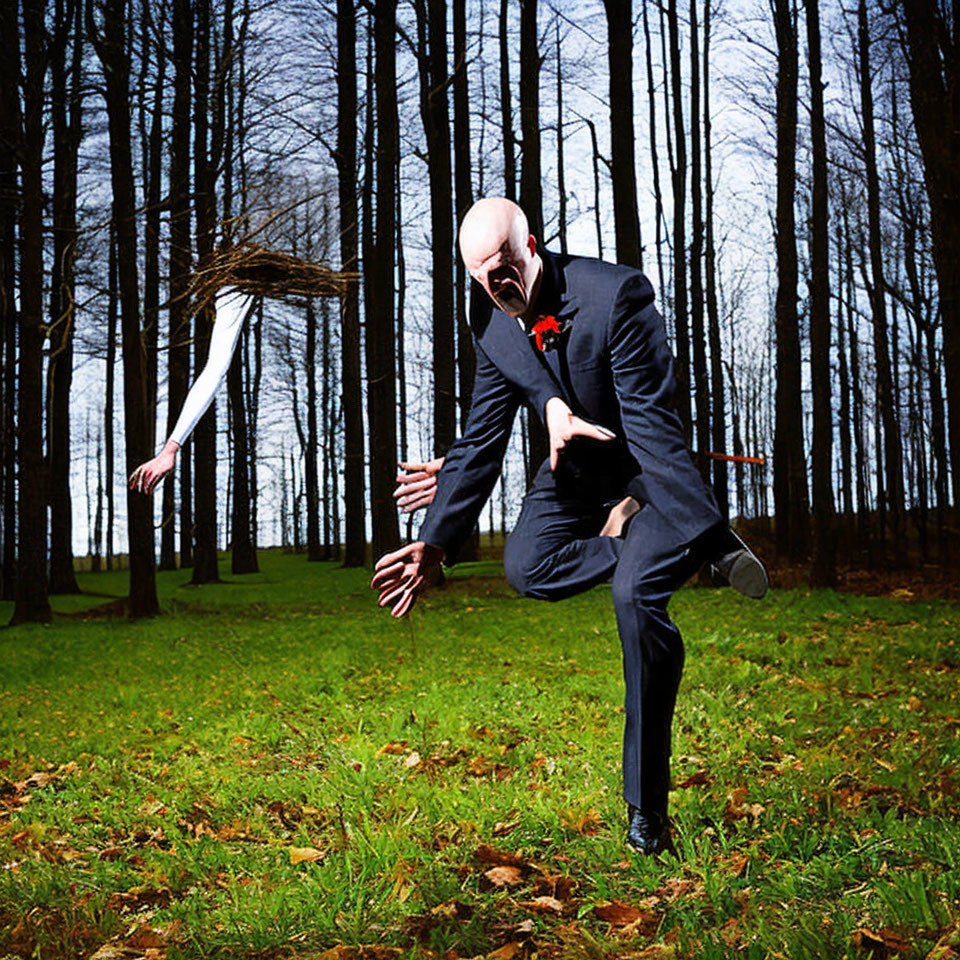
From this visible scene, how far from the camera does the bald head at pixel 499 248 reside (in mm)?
2260

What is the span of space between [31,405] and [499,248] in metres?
14.0

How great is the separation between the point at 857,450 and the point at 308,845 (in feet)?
81.6

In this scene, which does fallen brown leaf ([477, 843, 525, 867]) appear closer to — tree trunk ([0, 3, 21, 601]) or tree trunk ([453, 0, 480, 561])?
tree trunk ([453, 0, 480, 561])

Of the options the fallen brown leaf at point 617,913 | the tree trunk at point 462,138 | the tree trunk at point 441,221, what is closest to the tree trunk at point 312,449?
the tree trunk at point 462,138

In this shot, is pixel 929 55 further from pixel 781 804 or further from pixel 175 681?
pixel 175 681

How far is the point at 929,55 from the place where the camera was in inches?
418

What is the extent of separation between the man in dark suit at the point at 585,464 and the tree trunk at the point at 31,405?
1257cm

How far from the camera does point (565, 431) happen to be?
2.38 metres

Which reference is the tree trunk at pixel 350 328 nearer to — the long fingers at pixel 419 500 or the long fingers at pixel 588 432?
the long fingers at pixel 419 500

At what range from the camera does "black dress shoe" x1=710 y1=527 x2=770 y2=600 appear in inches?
103

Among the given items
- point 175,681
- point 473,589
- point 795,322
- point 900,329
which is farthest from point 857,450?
point 175,681

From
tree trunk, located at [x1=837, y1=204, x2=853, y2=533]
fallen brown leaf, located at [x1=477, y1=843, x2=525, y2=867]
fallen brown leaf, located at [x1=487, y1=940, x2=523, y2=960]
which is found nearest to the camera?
fallen brown leaf, located at [x1=487, y1=940, x2=523, y2=960]

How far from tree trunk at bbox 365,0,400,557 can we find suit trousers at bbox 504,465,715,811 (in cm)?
873

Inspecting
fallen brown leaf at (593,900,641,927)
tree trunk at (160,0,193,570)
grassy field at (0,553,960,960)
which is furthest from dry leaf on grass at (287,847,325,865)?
tree trunk at (160,0,193,570)
